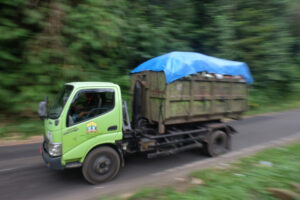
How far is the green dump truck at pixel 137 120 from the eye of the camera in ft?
13.9

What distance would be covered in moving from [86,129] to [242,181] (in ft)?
10.1

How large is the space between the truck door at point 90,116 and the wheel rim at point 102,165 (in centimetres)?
52

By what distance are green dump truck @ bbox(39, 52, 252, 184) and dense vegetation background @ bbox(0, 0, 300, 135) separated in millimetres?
4605

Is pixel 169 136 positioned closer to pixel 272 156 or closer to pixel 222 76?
pixel 222 76

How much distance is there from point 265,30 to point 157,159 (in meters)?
13.6

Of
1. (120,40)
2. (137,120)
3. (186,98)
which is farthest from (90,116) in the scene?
(120,40)

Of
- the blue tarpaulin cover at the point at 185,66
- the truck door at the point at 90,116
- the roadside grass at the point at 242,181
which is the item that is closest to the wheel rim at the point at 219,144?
the roadside grass at the point at 242,181

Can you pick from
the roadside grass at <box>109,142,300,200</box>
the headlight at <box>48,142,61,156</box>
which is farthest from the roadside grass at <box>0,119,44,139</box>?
the roadside grass at <box>109,142,300,200</box>

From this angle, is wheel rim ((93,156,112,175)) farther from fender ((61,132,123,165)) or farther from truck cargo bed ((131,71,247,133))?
truck cargo bed ((131,71,247,133))

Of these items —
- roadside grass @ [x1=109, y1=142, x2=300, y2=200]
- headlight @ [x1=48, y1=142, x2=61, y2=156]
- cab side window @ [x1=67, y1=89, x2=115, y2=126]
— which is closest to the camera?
roadside grass @ [x1=109, y1=142, x2=300, y2=200]

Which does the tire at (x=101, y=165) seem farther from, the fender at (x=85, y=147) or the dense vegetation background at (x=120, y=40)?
the dense vegetation background at (x=120, y=40)

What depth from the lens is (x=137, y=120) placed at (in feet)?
18.4

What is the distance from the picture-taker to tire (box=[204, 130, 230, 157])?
6.14 meters

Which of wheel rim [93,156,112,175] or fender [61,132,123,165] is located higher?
fender [61,132,123,165]
